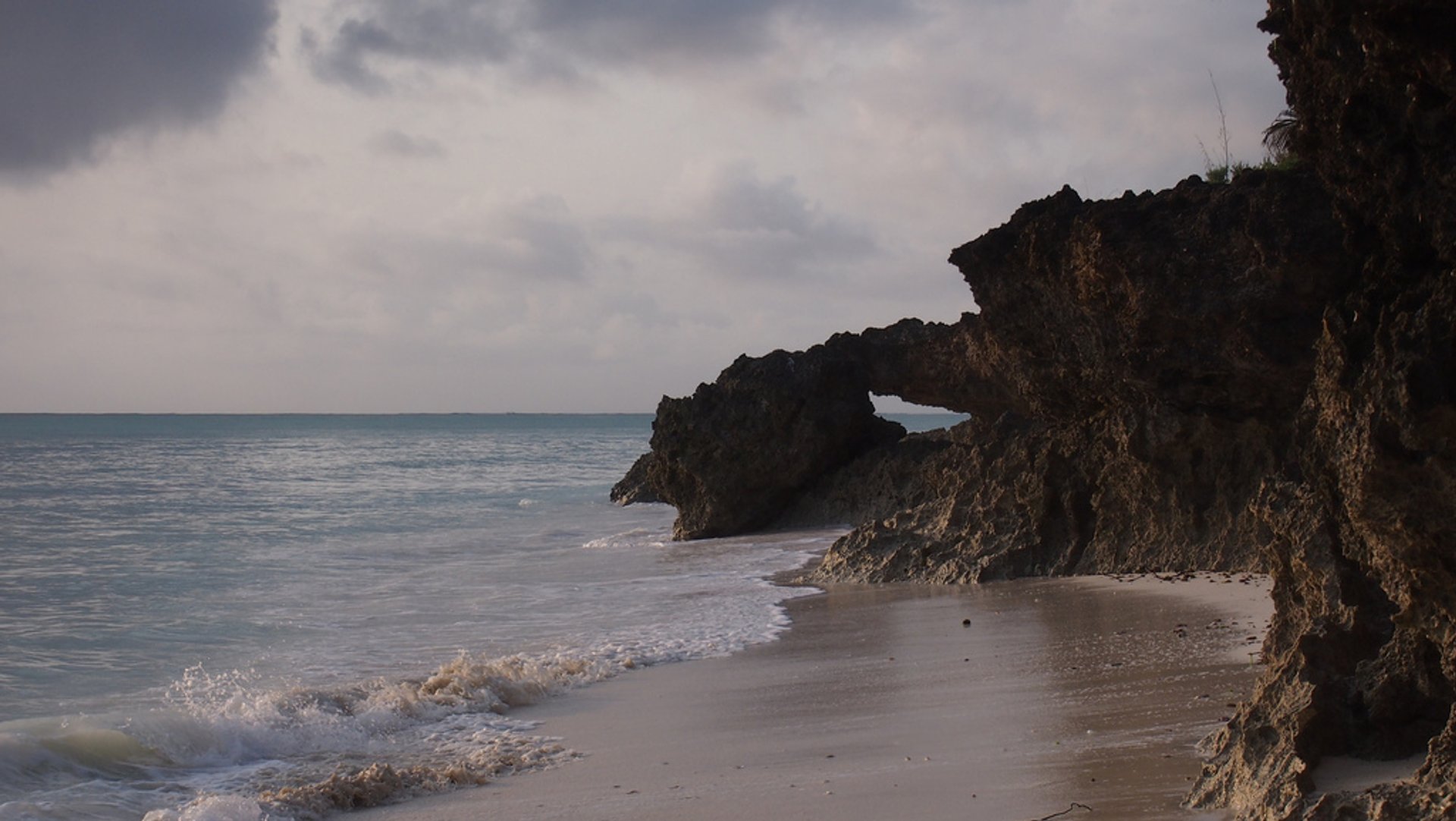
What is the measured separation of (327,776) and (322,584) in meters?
9.57

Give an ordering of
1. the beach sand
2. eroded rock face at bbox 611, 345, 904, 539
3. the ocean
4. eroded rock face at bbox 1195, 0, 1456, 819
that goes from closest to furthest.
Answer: eroded rock face at bbox 1195, 0, 1456, 819
the beach sand
the ocean
eroded rock face at bbox 611, 345, 904, 539

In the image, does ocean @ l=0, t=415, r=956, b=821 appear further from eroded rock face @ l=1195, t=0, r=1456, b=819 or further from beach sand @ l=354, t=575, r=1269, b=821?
eroded rock face @ l=1195, t=0, r=1456, b=819

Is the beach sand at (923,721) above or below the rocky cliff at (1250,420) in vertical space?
below

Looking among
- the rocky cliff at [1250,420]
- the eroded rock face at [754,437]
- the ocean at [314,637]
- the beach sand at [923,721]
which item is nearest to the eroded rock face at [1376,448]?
the rocky cliff at [1250,420]

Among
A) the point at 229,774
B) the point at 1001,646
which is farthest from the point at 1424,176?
the point at 229,774

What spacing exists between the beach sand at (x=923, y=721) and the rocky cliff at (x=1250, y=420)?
670 mm

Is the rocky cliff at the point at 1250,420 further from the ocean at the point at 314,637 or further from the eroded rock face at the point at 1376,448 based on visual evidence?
the ocean at the point at 314,637

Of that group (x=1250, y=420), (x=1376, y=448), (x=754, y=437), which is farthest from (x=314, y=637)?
(x=754, y=437)

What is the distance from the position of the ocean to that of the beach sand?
47 cm

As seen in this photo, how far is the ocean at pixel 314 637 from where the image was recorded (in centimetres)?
616

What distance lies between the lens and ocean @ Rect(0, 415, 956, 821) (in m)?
6.16

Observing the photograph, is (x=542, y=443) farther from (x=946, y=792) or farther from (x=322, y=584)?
(x=946, y=792)

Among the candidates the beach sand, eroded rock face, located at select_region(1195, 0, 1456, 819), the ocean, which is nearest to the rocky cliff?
eroded rock face, located at select_region(1195, 0, 1456, 819)

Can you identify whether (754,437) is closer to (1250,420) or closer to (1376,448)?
(1250,420)
